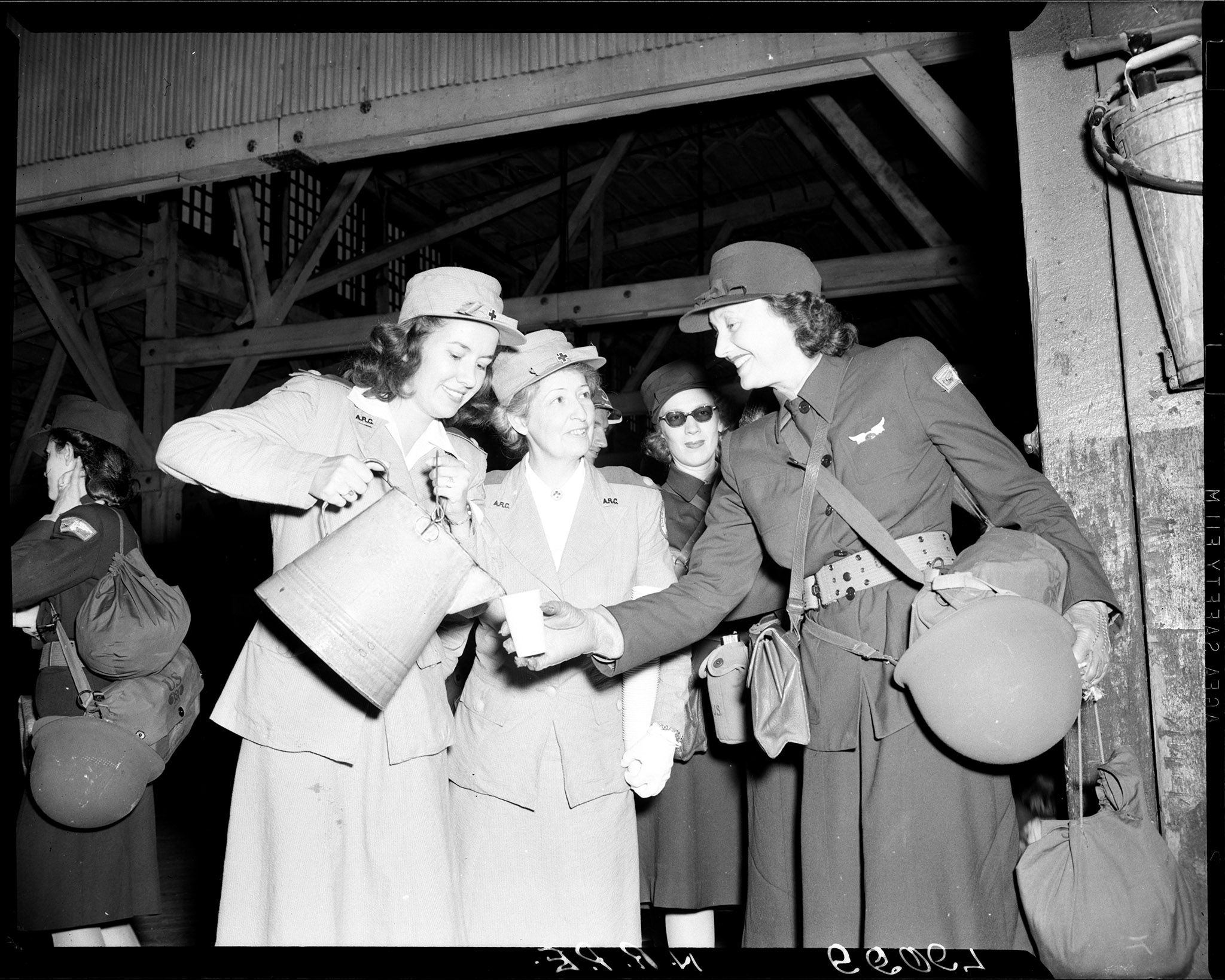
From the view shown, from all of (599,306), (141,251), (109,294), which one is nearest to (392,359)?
(599,306)

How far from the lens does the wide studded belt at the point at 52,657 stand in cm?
343

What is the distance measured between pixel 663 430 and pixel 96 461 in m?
2.02

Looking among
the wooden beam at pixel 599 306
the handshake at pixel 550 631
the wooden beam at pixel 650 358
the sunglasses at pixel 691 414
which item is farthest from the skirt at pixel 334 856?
the wooden beam at pixel 650 358

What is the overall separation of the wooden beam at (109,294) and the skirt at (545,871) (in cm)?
718

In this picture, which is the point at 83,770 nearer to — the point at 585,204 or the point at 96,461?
the point at 96,461

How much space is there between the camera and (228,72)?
5.29m

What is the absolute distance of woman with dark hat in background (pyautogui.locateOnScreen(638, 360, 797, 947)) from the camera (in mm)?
2920

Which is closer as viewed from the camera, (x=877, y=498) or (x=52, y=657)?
(x=877, y=498)

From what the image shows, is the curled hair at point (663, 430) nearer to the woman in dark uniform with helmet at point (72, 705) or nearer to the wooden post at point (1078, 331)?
the wooden post at point (1078, 331)

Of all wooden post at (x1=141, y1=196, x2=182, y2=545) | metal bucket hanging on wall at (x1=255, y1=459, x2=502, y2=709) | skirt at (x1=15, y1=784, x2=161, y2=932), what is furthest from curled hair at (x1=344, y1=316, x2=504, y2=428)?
wooden post at (x1=141, y1=196, x2=182, y2=545)

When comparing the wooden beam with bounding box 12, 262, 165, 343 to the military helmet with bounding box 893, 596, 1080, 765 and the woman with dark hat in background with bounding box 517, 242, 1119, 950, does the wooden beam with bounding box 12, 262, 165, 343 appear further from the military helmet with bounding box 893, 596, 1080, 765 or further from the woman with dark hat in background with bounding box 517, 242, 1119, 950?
the military helmet with bounding box 893, 596, 1080, 765

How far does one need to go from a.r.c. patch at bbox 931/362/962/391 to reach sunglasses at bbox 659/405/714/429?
168cm

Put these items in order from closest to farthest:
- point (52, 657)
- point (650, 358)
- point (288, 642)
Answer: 1. point (288, 642)
2. point (52, 657)
3. point (650, 358)

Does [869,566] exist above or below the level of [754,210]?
below
